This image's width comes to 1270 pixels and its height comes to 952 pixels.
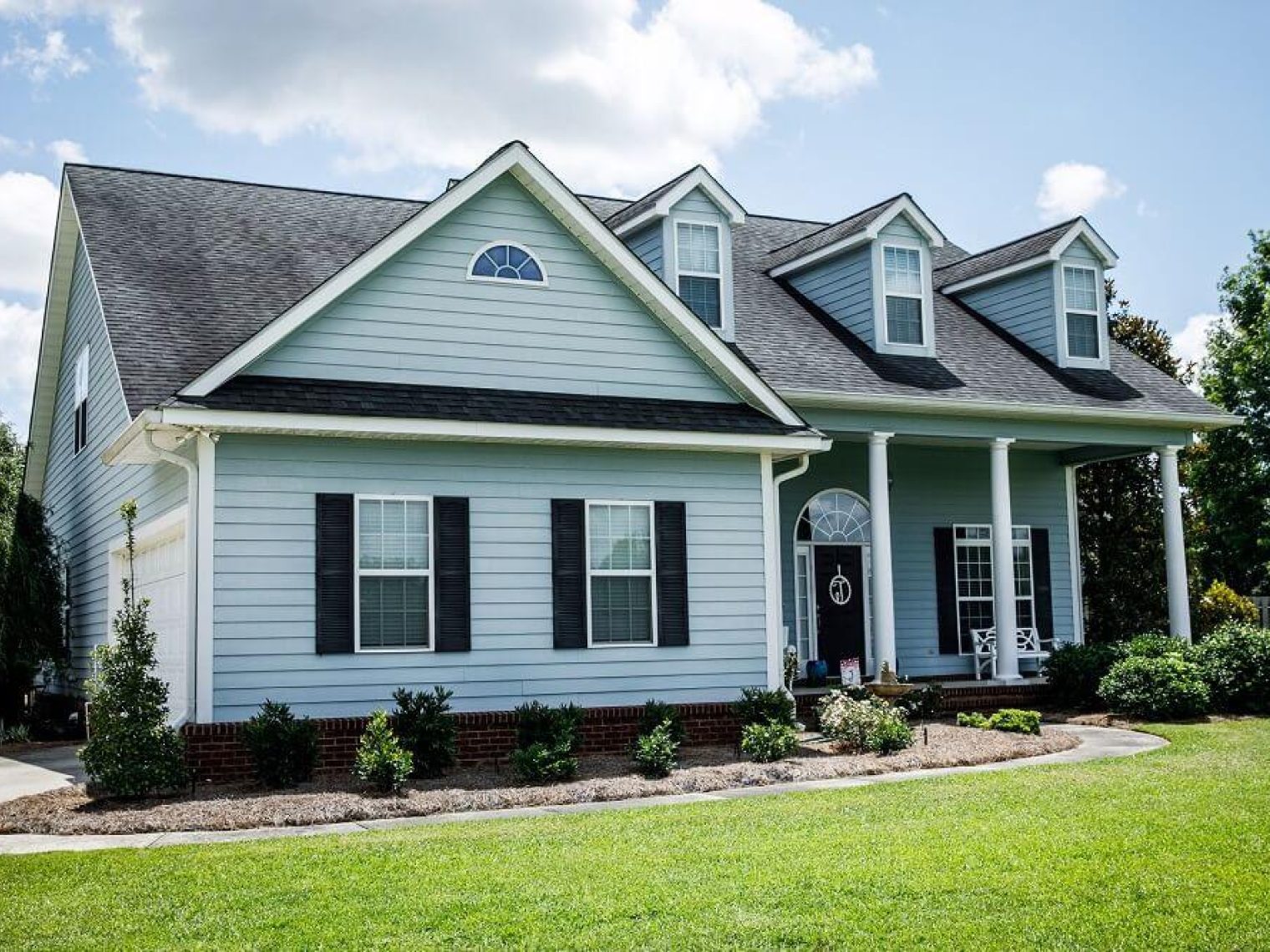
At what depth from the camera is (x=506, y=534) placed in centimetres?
1398

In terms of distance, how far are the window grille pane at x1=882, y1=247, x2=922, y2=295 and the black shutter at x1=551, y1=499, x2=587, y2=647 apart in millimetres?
7998

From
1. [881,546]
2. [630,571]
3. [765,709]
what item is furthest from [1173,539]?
[630,571]

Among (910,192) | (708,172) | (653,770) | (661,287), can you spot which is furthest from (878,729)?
(910,192)

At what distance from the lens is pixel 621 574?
571 inches

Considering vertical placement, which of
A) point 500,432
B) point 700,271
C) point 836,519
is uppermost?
point 700,271

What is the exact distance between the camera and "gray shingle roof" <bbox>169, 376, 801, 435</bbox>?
12.9 m

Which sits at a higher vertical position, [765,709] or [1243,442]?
[1243,442]

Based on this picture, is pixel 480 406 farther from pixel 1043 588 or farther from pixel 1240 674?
pixel 1043 588

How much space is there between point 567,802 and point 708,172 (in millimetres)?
9813

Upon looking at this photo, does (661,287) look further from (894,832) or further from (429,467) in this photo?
(894,832)

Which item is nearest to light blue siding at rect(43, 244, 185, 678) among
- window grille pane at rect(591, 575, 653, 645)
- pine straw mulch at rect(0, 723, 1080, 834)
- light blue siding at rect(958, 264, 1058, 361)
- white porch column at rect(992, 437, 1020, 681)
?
pine straw mulch at rect(0, 723, 1080, 834)

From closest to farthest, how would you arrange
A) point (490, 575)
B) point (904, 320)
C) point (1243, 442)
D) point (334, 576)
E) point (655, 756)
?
point (655, 756)
point (334, 576)
point (490, 575)
point (904, 320)
point (1243, 442)

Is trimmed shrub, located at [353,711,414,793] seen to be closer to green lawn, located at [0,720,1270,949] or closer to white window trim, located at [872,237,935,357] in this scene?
green lawn, located at [0,720,1270,949]

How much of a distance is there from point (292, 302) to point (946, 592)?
11.3 meters
